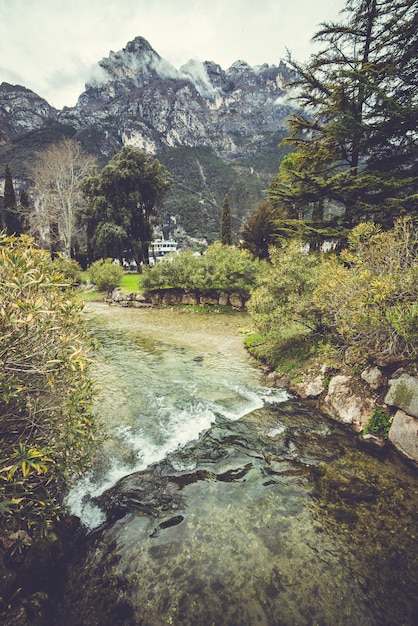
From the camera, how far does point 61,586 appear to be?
3707mm

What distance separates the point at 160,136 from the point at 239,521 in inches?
7670

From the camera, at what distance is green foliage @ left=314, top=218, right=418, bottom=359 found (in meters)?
6.48

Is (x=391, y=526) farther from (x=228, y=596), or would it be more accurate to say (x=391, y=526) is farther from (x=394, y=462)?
(x=228, y=596)

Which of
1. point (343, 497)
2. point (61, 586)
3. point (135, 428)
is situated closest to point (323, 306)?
point (343, 497)

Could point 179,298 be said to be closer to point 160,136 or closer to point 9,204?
point 9,204

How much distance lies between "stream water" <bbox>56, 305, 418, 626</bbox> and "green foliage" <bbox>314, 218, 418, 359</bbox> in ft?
8.48

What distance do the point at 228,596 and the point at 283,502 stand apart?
1822 mm

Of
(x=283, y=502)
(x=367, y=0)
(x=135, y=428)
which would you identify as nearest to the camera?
(x=283, y=502)

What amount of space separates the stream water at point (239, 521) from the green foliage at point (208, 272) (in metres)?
15.2

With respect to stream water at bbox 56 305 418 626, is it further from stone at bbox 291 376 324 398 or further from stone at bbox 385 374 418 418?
stone at bbox 385 374 418 418

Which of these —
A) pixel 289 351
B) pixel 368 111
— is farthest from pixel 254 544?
pixel 368 111

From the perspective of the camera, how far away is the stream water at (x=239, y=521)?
11.7 ft

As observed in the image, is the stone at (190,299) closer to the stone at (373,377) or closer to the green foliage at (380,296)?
the green foliage at (380,296)

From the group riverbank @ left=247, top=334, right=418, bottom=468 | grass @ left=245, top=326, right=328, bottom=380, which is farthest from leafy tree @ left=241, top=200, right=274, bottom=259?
riverbank @ left=247, top=334, right=418, bottom=468
